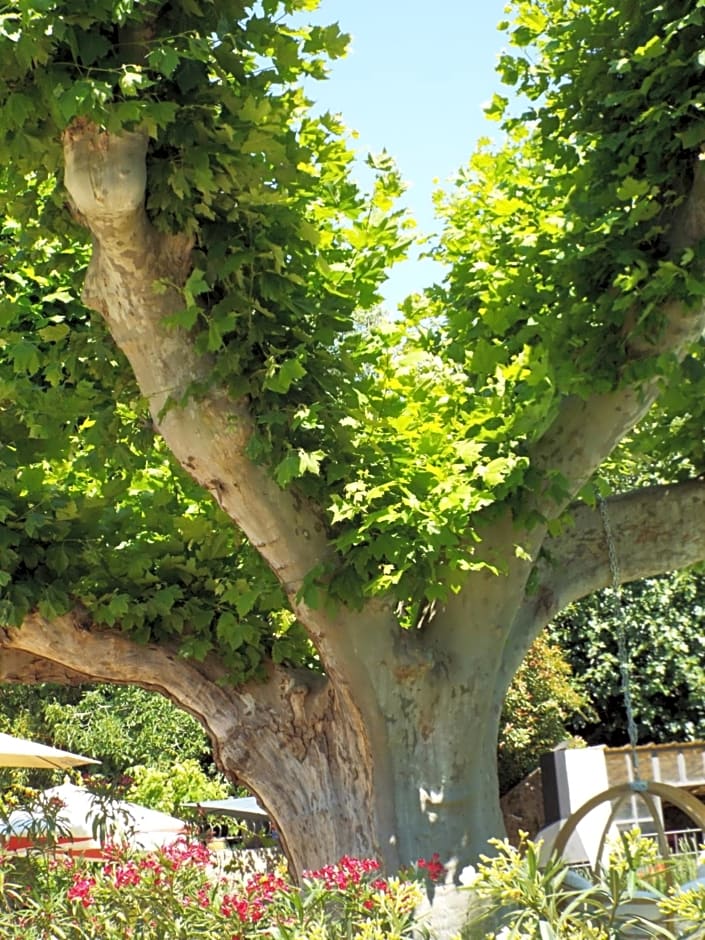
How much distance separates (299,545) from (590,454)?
1.52 m

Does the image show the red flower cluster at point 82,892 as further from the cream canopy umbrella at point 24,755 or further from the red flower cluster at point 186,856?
the cream canopy umbrella at point 24,755

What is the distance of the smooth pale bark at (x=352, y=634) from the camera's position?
5359 millimetres

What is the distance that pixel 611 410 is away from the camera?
584 cm

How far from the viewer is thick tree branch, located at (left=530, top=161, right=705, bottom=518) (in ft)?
18.4

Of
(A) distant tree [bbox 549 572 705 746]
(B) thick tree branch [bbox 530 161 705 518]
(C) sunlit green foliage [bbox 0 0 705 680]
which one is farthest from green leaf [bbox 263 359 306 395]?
(A) distant tree [bbox 549 572 705 746]

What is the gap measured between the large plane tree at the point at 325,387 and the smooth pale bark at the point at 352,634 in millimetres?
15

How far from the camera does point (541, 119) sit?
6.54 m

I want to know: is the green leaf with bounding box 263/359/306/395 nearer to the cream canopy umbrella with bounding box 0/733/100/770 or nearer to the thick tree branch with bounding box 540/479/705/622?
the thick tree branch with bounding box 540/479/705/622

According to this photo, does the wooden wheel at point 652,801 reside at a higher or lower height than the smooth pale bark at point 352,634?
lower

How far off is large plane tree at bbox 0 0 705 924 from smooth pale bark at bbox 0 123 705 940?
2 centimetres

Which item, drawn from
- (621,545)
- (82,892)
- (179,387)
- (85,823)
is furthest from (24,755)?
(82,892)

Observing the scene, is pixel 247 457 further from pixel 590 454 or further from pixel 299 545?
pixel 590 454

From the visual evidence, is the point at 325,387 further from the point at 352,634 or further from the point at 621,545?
the point at 621,545

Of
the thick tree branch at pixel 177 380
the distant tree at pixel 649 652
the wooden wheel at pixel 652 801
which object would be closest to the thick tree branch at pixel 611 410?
the thick tree branch at pixel 177 380
